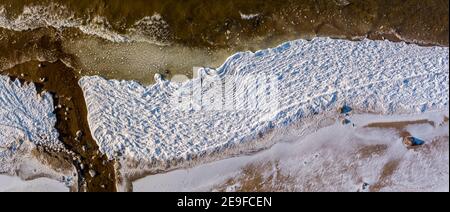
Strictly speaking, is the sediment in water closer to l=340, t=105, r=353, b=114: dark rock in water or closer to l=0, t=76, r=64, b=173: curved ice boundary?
l=0, t=76, r=64, b=173: curved ice boundary

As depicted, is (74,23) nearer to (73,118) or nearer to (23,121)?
(73,118)

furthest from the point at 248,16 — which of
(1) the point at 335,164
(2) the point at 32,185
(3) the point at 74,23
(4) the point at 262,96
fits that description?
(2) the point at 32,185

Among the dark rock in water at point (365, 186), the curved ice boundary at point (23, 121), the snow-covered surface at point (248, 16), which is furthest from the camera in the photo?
the snow-covered surface at point (248, 16)

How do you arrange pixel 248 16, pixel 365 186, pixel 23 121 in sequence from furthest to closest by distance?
pixel 248 16 → pixel 23 121 → pixel 365 186

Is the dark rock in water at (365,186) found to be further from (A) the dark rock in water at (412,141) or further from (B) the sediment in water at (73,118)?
(B) the sediment in water at (73,118)

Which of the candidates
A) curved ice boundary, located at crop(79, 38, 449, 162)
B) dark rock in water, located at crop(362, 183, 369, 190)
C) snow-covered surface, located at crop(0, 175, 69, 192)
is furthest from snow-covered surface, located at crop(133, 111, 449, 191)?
snow-covered surface, located at crop(0, 175, 69, 192)

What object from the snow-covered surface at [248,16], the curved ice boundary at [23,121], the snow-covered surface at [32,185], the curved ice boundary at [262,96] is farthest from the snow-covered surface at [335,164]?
the snow-covered surface at [248,16]
